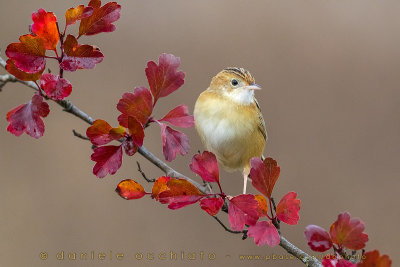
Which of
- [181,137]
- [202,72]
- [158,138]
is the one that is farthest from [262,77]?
[181,137]

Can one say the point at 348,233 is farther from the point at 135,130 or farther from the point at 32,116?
the point at 32,116

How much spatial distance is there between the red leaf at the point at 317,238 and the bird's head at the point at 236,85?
1.21 metres

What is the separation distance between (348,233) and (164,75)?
0.41m

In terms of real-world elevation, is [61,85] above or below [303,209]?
above

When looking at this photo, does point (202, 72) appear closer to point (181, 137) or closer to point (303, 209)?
point (303, 209)

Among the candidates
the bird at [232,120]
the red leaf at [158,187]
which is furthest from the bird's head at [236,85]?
the red leaf at [158,187]

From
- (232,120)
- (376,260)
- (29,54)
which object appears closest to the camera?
(376,260)

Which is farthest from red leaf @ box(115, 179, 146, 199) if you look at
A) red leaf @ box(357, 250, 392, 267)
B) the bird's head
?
the bird's head

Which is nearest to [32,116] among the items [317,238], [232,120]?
[317,238]

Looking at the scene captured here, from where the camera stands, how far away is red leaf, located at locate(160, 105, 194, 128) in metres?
0.93

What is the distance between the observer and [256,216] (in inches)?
34.3

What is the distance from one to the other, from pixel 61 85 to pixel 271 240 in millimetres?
434

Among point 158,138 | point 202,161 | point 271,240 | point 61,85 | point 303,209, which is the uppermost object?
point 61,85

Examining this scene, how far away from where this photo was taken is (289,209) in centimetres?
92
